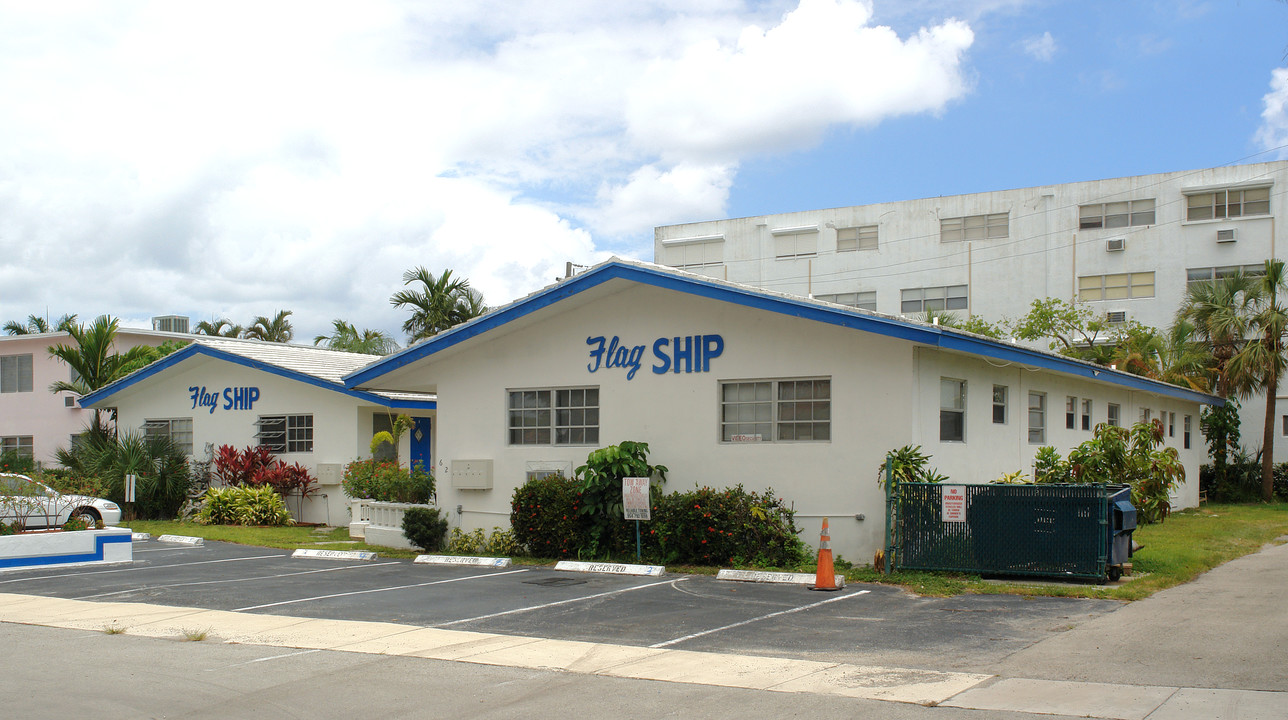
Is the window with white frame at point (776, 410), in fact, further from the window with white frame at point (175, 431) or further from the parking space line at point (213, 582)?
the window with white frame at point (175, 431)

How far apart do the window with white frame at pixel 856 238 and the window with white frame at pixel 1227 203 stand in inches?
515

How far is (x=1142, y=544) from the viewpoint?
17531 mm

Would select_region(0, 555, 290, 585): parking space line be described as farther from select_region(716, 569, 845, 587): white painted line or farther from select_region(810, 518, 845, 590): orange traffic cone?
select_region(810, 518, 845, 590): orange traffic cone

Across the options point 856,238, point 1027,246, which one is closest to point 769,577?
point 1027,246

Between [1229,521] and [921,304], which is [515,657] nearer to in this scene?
[1229,521]

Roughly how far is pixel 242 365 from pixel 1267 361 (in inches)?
1182

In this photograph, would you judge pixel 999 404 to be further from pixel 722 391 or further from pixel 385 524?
pixel 385 524

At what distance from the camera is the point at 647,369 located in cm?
1756

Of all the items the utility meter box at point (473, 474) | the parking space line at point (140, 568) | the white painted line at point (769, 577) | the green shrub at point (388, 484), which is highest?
Answer: the utility meter box at point (473, 474)

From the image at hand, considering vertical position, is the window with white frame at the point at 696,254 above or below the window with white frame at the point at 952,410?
above

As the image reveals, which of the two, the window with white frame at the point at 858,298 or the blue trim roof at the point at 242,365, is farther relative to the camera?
the window with white frame at the point at 858,298

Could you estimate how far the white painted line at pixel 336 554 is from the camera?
18578 mm

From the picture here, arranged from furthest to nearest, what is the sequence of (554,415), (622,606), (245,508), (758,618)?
(245,508) → (554,415) → (622,606) → (758,618)

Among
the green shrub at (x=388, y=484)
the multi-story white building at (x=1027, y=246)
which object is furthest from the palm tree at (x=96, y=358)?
the multi-story white building at (x=1027, y=246)
